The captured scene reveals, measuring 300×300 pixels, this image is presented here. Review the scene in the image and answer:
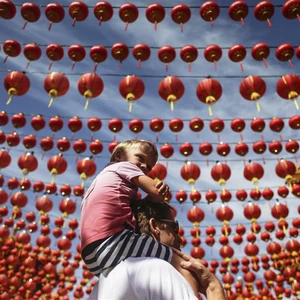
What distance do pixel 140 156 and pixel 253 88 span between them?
4.18 metres

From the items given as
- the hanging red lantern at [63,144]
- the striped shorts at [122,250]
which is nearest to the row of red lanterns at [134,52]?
the hanging red lantern at [63,144]

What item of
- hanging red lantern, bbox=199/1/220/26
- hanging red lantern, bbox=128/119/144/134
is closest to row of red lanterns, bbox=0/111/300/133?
hanging red lantern, bbox=128/119/144/134

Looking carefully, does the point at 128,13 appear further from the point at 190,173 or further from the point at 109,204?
the point at 109,204

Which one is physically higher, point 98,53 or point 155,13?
point 155,13

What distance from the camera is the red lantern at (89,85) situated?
5.86 m

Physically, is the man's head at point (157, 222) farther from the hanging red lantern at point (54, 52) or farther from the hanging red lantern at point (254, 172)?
the hanging red lantern at point (254, 172)

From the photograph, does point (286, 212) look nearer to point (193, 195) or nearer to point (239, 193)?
point (239, 193)

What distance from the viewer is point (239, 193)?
30.3ft

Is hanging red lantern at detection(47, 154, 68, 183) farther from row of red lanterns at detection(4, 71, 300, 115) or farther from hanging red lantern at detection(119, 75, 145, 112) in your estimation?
hanging red lantern at detection(119, 75, 145, 112)

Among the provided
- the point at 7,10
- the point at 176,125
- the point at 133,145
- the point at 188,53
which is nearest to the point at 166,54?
the point at 188,53

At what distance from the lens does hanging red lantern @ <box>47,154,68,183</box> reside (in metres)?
7.64

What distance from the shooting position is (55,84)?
233 inches

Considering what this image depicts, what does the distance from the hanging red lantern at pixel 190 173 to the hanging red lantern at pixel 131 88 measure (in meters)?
2.39

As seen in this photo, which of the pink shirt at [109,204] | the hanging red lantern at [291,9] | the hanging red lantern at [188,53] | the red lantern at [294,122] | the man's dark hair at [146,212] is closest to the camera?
the pink shirt at [109,204]
